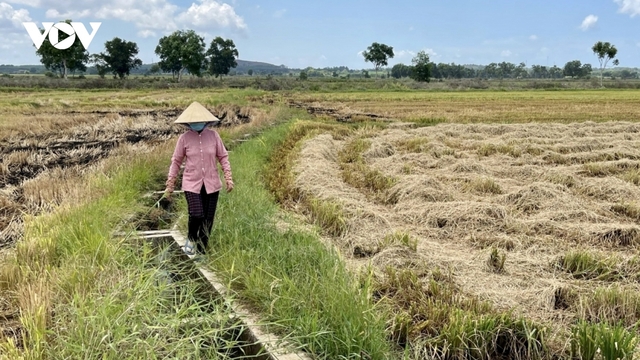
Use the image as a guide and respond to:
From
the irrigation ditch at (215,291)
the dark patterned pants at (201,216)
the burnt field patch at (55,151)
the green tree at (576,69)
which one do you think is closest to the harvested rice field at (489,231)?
the irrigation ditch at (215,291)

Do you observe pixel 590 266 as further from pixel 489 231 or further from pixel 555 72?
pixel 555 72

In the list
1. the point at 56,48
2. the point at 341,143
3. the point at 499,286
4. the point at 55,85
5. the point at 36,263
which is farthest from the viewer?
the point at 56,48

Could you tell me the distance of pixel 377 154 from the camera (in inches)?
476

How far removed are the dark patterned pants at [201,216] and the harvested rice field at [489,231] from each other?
1463 millimetres

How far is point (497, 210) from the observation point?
6.50m

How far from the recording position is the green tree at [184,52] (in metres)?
74.4

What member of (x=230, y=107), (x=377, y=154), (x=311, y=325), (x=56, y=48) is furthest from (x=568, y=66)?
(x=311, y=325)

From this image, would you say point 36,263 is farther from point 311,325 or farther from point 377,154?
point 377,154

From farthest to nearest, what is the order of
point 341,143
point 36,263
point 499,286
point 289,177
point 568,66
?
point 568,66 → point 341,143 → point 289,177 → point 499,286 → point 36,263

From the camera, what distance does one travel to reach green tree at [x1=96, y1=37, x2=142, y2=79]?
74.2 meters

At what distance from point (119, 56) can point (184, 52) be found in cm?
1014

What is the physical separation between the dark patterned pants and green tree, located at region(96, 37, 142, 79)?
252 feet

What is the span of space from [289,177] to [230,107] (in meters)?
17.1

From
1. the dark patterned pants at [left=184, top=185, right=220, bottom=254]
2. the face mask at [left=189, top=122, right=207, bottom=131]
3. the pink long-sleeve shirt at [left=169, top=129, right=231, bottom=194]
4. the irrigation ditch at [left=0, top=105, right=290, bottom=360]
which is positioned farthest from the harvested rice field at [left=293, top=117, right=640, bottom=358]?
the face mask at [left=189, top=122, right=207, bottom=131]
